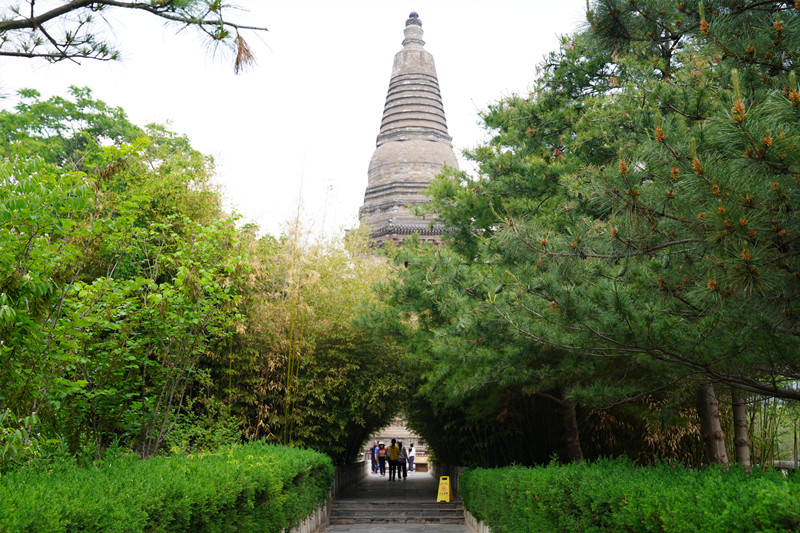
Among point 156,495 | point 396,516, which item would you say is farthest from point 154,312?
point 396,516

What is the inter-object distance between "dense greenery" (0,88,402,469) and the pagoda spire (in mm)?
10243

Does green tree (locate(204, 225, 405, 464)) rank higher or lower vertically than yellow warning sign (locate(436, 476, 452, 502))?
higher

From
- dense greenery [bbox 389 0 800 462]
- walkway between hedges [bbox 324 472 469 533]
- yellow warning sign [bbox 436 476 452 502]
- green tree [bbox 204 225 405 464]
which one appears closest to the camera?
dense greenery [bbox 389 0 800 462]

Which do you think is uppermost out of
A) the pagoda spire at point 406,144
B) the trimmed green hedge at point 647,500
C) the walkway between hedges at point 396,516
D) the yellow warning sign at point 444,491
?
the pagoda spire at point 406,144

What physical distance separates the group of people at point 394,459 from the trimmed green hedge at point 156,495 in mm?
12178

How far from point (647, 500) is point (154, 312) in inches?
177

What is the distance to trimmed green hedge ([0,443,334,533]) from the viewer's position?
2725 mm

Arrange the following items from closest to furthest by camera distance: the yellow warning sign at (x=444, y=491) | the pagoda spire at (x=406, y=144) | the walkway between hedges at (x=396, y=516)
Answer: the walkway between hedges at (x=396, y=516) < the yellow warning sign at (x=444, y=491) < the pagoda spire at (x=406, y=144)

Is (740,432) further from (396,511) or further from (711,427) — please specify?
(396,511)

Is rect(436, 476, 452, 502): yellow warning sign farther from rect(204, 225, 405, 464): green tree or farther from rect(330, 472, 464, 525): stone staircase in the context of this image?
rect(204, 225, 405, 464): green tree

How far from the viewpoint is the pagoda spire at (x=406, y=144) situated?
2783cm

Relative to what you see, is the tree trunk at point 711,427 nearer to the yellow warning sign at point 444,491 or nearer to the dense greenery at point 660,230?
the dense greenery at point 660,230

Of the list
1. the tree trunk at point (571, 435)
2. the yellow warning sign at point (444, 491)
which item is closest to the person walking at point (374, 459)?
the yellow warning sign at point (444, 491)

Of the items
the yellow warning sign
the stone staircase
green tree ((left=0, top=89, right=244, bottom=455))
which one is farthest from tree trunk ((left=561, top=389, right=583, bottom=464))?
green tree ((left=0, top=89, right=244, bottom=455))
